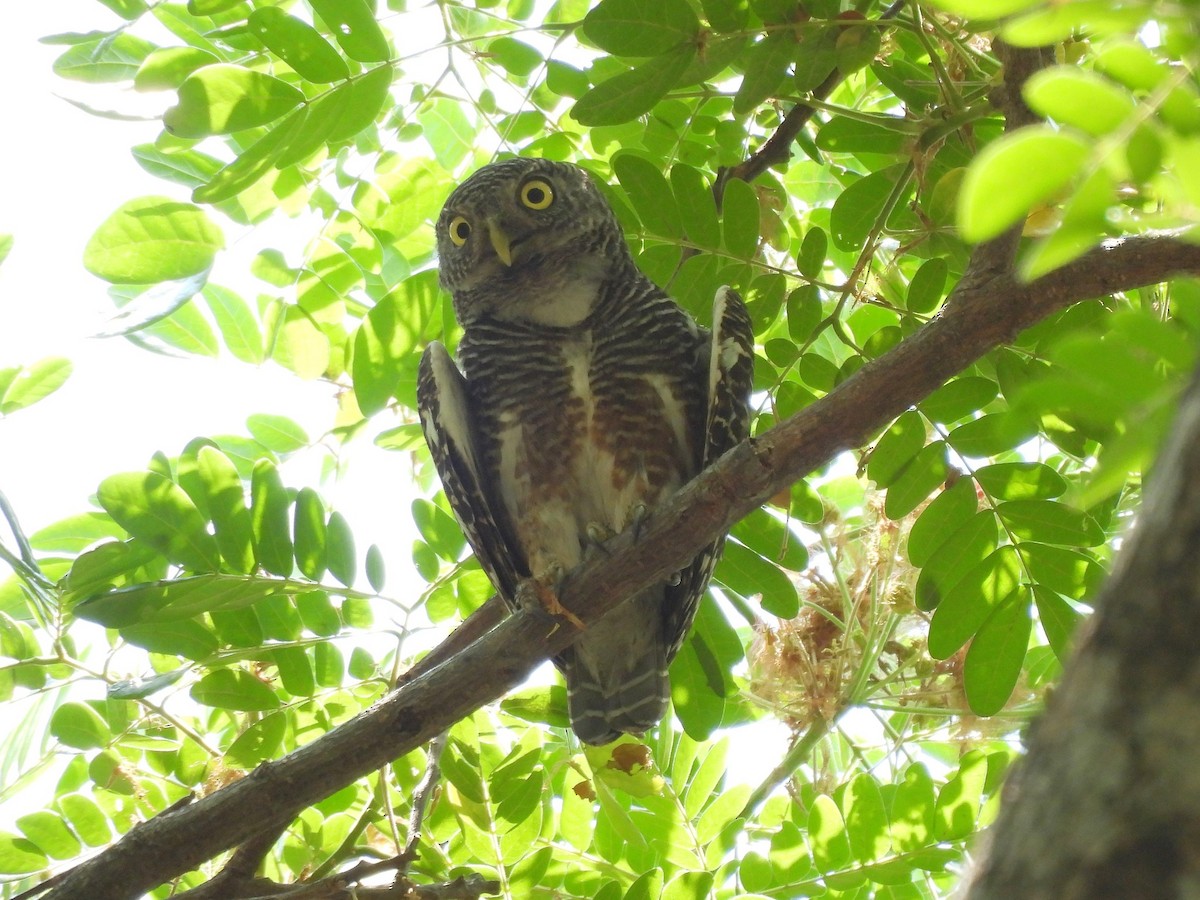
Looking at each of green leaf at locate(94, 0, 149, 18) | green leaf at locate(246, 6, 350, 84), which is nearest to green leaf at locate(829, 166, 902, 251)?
green leaf at locate(246, 6, 350, 84)

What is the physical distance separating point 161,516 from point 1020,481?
7.70 ft

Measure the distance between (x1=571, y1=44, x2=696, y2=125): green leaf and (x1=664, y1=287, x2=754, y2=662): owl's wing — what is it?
0.63 meters

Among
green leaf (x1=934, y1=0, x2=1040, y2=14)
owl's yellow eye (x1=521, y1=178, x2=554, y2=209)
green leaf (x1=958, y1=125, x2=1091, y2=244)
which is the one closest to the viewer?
green leaf (x1=958, y1=125, x2=1091, y2=244)

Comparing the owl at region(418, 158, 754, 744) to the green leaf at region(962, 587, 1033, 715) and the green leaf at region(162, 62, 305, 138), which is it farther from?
the green leaf at region(162, 62, 305, 138)

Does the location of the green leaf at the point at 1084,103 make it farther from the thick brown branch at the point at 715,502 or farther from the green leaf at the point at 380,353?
the green leaf at the point at 380,353

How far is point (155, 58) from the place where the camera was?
9.69 ft

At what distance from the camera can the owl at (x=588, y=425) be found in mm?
3311

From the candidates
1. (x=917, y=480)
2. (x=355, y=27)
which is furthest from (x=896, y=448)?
(x=355, y=27)

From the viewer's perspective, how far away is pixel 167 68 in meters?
2.97

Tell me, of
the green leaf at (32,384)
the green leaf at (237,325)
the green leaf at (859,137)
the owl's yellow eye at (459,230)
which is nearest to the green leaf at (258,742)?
the green leaf at (237,325)

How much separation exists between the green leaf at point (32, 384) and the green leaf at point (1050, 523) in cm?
298

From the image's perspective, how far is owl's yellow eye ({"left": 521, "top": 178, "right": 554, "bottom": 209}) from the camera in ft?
13.3

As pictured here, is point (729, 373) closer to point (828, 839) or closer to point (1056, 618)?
point (1056, 618)

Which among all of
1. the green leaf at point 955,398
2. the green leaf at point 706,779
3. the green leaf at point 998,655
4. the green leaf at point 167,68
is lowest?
the green leaf at point 706,779
